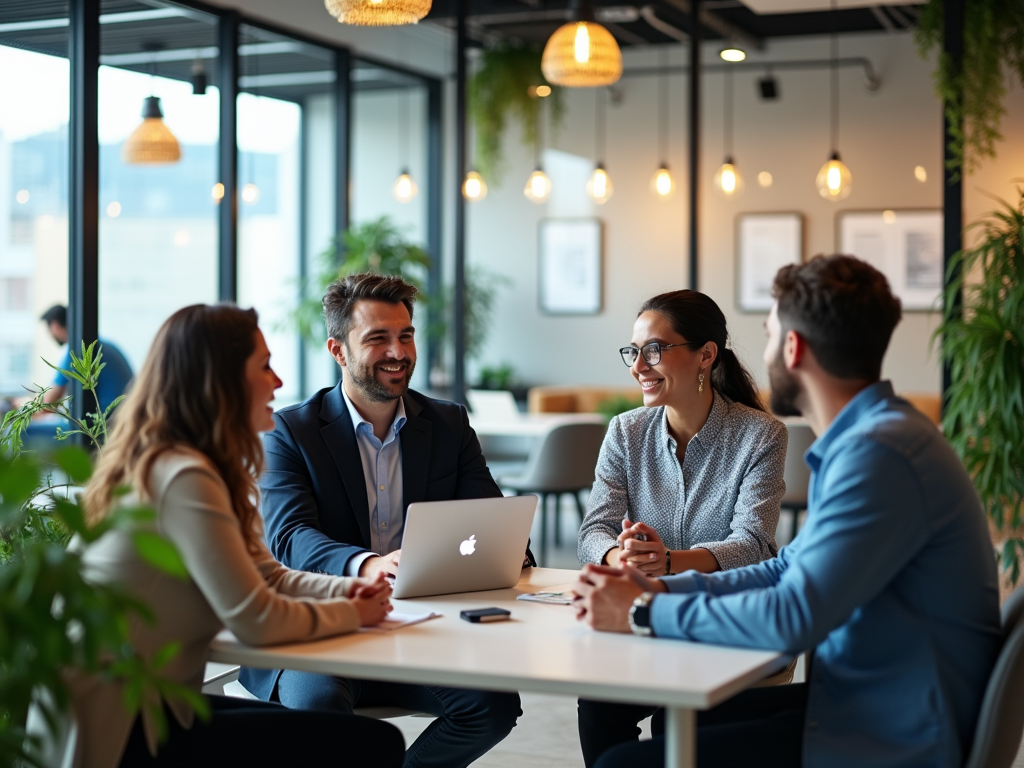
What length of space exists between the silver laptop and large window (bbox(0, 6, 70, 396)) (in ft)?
12.1

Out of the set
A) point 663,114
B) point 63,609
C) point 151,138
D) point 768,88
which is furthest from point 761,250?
point 63,609

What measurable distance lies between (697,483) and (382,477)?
2.54 ft

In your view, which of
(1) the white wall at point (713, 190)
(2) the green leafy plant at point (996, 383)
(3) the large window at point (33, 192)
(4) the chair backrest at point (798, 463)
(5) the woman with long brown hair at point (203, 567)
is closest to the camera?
(5) the woman with long brown hair at point (203, 567)

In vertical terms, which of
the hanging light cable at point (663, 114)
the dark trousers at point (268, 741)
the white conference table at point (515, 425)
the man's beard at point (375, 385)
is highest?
the hanging light cable at point (663, 114)

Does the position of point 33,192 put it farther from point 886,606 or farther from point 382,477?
point 886,606

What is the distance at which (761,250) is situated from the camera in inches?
393

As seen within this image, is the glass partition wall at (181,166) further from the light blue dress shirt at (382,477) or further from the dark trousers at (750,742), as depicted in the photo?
the dark trousers at (750,742)

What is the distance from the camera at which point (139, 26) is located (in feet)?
20.7

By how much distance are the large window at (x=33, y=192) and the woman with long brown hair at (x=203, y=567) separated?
3825 mm

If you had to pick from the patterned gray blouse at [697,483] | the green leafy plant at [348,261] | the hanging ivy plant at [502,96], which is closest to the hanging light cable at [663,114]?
the hanging ivy plant at [502,96]

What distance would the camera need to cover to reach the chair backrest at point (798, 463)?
560 centimetres

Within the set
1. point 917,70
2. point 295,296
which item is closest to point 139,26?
point 295,296

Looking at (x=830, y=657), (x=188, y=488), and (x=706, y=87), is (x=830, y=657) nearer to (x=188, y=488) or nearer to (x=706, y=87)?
(x=188, y=488)

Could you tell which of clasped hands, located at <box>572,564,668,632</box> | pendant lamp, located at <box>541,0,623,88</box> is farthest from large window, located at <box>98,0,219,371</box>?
clasped hands, located at <box>572,564,668,632</box>
